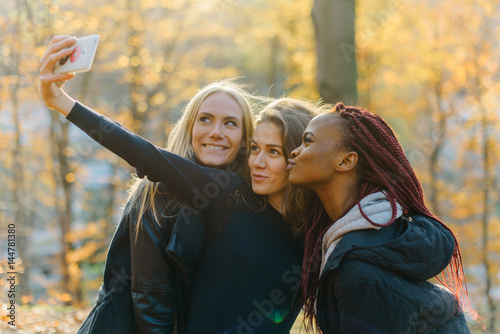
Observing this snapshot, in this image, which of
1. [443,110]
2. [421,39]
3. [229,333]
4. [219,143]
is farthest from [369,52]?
[229,333]

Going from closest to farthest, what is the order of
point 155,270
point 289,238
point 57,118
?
point 155,270
point 289,238
point 57,118

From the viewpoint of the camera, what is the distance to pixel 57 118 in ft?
38.7

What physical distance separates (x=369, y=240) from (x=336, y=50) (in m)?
3.30

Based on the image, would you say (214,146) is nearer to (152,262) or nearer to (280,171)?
(280,171)

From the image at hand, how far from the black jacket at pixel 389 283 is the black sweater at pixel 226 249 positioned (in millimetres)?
507

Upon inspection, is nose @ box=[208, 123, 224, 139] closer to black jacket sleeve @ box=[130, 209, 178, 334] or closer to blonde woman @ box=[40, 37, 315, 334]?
blonde woman @ box=[40, 37, 315, 334]

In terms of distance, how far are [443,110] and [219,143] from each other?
40.6 feet

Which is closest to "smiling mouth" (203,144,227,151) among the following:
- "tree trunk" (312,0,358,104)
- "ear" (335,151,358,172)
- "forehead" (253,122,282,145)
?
"forehead" (253,122,282,145)

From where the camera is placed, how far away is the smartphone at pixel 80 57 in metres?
2.36

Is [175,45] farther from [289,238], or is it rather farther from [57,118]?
[289,238]

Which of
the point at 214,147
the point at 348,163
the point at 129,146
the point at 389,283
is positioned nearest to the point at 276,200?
the point at 214,147

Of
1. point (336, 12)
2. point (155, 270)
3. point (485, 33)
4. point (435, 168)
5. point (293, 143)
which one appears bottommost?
point (435, 168)

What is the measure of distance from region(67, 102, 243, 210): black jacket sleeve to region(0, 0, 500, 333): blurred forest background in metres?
8.26

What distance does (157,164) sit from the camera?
2.49 m
